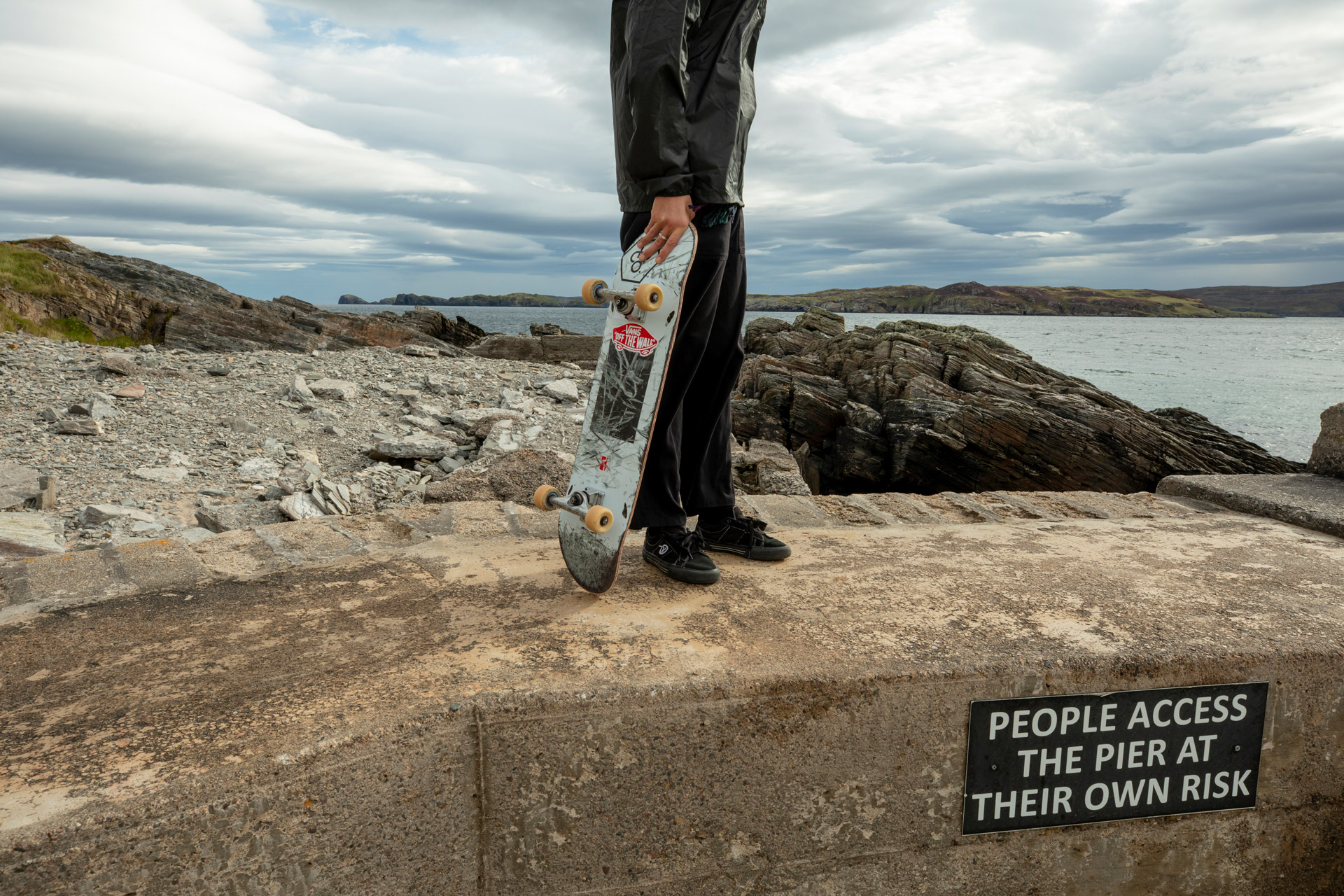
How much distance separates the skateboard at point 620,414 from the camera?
2297mm

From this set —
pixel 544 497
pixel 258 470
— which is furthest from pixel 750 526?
pixel 258 470

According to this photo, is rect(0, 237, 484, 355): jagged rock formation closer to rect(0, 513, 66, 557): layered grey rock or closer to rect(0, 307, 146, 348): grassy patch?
rect(0, 307, 146, 348): grassy patch

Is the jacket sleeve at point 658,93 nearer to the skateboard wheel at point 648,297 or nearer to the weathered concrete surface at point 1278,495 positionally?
the skateboard wheel at point 648,297

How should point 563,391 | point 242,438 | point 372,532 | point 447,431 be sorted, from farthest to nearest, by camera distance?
point 563,391 < point 447,431 < point 242,438 < point 372,532

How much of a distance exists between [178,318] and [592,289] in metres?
12.6

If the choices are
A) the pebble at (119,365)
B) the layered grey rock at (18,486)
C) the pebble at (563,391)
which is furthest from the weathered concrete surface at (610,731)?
the pebble at (119,365)

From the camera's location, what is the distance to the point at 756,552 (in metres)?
2.71

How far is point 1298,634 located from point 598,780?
1.97 metres

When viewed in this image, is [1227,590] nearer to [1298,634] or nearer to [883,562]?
[1298,634]

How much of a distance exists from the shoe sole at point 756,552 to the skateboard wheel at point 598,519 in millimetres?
655

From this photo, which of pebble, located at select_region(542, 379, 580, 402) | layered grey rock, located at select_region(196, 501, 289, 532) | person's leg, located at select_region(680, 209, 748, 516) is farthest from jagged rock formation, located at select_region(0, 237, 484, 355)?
person's leg, located at select_region(680, 209, 748, 516)

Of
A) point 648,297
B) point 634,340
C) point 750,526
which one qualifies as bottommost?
point 750,526

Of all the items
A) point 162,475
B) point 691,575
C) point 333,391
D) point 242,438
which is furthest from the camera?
point 333,391

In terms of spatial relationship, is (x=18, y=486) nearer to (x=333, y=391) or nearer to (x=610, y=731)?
(x=333, y=391)
